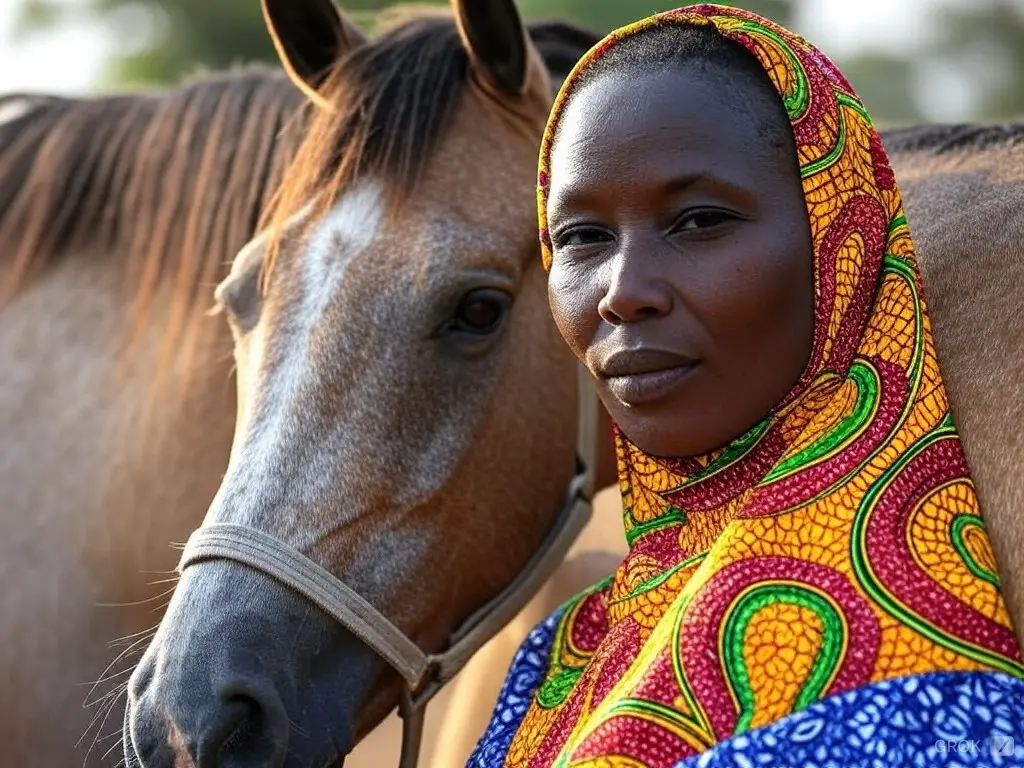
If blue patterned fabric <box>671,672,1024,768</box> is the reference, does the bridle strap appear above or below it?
below

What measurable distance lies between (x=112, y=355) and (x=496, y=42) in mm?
1255

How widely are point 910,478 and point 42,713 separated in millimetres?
2116

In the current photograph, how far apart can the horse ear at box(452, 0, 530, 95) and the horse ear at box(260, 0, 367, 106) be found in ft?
0.91

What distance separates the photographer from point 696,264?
54.2 inches

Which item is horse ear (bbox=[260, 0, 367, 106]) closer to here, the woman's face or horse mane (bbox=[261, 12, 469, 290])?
horse mane (bbox=[261, 12, 469, 290])

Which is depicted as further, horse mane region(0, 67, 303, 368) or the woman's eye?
horse mane region(0, 67, 303, 368)

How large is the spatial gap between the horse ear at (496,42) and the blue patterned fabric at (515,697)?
1.04 metres

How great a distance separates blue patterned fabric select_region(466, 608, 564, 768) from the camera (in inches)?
63.0

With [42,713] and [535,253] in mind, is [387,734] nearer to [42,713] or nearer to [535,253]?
[42,713]

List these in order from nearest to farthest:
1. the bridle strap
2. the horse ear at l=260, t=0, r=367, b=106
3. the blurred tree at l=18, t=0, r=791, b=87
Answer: the bridle strap
the horse ear at l=260, t=0, r=367, b=106
the blurred tree at l=18, t=0, r=791, b=87

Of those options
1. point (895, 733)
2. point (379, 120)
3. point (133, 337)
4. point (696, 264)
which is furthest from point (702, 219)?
point (133, 337)

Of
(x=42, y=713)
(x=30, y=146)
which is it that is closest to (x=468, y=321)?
(x=42, y=713)

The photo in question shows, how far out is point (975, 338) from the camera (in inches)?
58.8

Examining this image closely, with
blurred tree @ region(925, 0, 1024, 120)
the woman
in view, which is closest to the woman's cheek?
the woman
